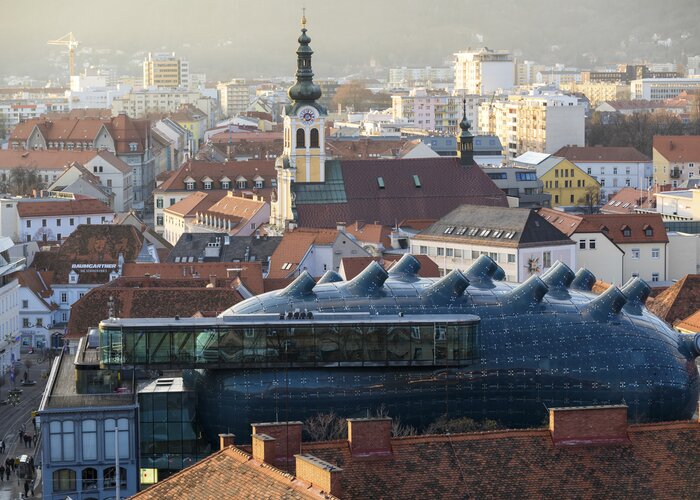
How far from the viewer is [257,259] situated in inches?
4722

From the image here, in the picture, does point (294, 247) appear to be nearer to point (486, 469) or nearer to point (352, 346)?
point (352, 346)

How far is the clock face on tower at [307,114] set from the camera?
137375 mm

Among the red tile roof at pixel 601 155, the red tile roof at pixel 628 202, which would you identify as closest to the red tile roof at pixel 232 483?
the red tile roof at pixel 628 202

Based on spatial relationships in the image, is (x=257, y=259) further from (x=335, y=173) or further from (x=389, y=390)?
(x=389, y=390)

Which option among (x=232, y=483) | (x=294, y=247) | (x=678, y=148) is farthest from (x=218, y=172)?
(x=232, y=483)

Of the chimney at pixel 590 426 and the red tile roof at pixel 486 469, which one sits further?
the chimney at pixel 590 426

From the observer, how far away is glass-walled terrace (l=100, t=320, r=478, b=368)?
6888cm

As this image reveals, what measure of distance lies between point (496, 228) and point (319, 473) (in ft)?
245

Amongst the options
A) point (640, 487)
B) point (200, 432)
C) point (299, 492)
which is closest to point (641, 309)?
point (200, 432)

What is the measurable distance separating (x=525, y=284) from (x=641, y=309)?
4.38 m

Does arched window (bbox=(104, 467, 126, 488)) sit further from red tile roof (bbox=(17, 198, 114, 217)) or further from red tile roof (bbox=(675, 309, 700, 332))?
red tile roof (bbox=(17, 198, 114, 217))

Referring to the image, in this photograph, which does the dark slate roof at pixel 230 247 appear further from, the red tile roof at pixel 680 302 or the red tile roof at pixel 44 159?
the red tile roof at pixel 44 159

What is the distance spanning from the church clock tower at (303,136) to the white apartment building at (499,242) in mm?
16630

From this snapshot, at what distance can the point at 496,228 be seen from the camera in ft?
381
